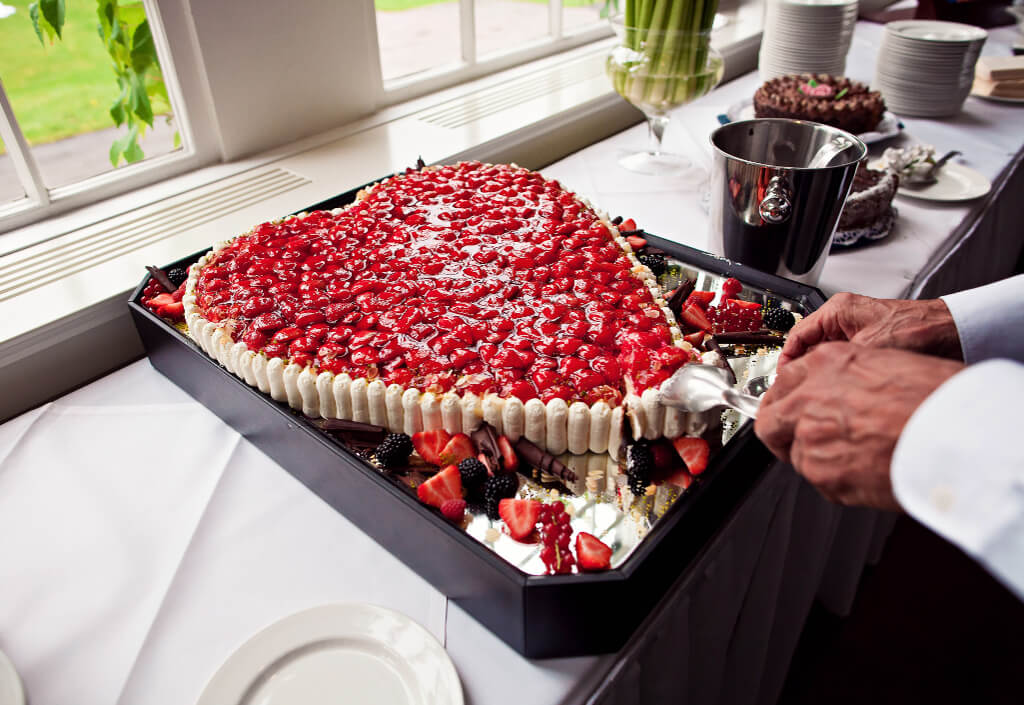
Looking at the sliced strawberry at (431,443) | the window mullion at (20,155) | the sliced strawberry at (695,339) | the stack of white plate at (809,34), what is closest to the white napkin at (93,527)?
the sliced strawberry at (431,443)

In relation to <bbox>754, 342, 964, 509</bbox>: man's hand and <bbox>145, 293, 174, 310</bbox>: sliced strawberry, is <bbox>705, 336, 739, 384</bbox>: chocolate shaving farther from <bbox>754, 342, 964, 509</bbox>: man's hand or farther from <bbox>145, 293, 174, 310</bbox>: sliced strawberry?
<bbox>145, 293, 174, 310</bbox>: sliced strawberry

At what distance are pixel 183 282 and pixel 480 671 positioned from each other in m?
0.91

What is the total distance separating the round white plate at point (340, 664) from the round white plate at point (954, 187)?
1.63 meters

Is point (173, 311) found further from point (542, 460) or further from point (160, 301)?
point (542, 460)

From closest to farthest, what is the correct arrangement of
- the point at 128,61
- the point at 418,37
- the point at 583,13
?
the point at 128,61, the point at 418,37, the point at 583,13

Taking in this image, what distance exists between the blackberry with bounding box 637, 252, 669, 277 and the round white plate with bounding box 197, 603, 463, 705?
0.82 metres

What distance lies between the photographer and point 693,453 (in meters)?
0.92

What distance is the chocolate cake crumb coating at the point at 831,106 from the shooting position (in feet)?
6.23

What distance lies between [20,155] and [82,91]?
46 cm

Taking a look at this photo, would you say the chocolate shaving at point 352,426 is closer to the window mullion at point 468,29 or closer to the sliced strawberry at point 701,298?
the sliced strawberry at point 701,298

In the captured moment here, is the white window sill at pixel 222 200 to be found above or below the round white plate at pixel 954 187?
above

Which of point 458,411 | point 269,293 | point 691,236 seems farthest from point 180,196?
point 691,236

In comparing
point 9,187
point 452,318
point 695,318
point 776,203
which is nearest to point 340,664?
point 452,318

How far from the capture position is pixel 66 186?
160cm
